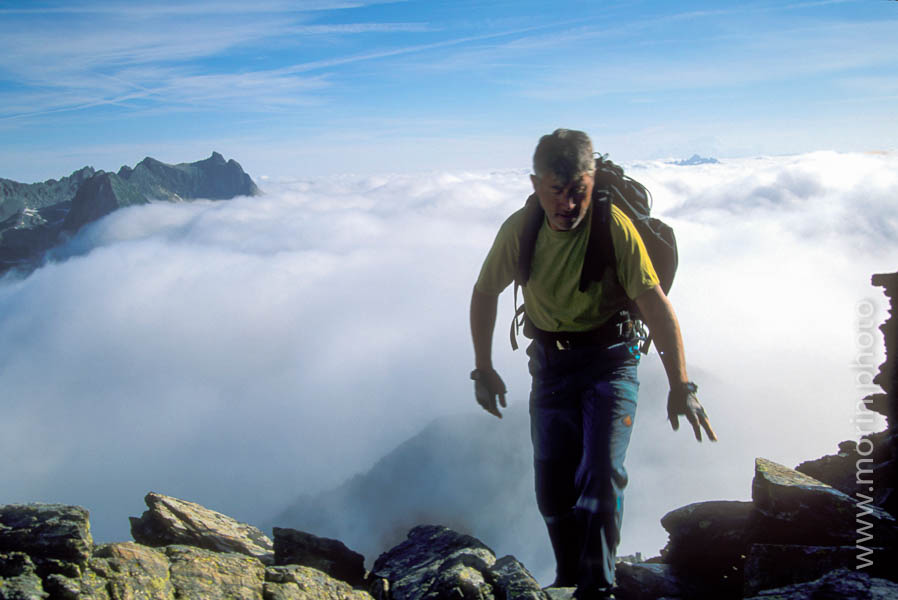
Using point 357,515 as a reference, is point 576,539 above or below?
below

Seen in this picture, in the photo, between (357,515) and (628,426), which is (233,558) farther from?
(357,515)

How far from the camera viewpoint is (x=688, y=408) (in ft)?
16.1

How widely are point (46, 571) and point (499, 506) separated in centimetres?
19749

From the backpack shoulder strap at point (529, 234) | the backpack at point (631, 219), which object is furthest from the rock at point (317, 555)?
the backpack shoulder strap at point (529, 234)

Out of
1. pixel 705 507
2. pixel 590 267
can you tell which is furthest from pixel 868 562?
pixel 590 267

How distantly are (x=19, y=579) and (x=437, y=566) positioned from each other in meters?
4.08

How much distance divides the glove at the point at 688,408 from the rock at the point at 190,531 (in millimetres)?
5639

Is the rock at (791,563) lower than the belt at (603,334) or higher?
lower

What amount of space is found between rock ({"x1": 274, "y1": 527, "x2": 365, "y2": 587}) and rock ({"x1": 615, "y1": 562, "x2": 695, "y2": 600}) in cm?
349

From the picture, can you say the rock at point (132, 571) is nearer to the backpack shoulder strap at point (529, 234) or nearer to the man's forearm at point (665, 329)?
the backpack shoulder strap at point (529, 234)

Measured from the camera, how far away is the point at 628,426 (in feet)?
17.4

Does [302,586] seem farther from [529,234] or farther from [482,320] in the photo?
[529,234]

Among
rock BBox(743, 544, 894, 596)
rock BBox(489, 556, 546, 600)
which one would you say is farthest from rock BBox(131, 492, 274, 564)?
rock BBox(743, 544, 894, 596)

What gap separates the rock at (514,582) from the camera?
536cm
